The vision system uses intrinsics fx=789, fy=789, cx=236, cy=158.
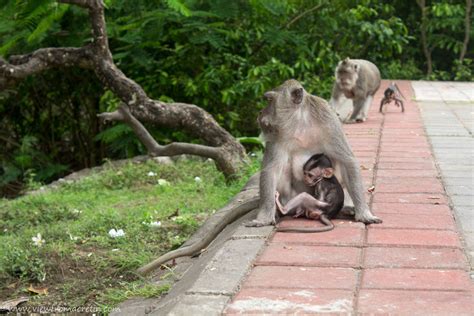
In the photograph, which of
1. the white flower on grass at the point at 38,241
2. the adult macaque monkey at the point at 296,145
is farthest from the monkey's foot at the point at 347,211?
the white flower on grass at the point at 38,241

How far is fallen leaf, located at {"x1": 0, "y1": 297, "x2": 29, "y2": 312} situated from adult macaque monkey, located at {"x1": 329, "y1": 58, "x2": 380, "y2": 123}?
5.89m

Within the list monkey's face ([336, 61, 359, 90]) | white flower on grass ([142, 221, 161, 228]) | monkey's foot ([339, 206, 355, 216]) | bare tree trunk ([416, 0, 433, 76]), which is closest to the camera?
monkey's foot ([339, 206, 355, 216])

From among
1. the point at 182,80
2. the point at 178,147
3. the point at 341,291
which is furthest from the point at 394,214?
the point at 182,80

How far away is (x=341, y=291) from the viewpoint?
150 inches

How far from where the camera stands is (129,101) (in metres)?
8.30

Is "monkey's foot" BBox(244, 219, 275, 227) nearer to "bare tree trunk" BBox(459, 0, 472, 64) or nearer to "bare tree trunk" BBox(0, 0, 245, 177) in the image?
"bare tree trunk" BBox(0, 0, 245, 177)

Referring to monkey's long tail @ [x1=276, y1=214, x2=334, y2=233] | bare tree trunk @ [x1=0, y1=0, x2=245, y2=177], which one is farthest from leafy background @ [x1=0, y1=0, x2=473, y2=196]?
monkey's long tail @ [x1=276, y1=214, x2=334, y2=233]

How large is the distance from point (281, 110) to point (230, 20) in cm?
634

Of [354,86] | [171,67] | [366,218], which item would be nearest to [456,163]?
[366,218]

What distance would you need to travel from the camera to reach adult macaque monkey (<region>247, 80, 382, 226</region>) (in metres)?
5.15

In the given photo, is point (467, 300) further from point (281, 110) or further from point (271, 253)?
point (281, 110)

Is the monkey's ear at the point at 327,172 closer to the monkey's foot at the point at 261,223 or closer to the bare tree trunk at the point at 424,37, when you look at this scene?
the monkey's foot at the point at 261,223

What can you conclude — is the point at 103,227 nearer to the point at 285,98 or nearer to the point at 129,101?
the point at 129,101

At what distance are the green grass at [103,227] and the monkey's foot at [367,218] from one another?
54.3 inches
